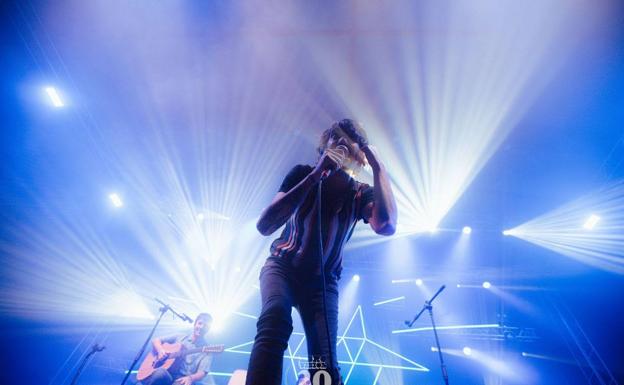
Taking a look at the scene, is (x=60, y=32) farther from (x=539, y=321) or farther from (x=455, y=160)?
(x=539, y=321)

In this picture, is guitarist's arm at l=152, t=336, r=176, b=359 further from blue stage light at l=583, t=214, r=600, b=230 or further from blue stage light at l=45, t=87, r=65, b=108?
blue stage light at l=583, t=214, r=600, b=230

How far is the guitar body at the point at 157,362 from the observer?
17.2 feet

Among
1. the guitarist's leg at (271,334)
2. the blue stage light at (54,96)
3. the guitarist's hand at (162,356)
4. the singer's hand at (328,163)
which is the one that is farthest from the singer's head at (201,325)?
the singer's hand at (328,163)

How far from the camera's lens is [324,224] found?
4.75 feet

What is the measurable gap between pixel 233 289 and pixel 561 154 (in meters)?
10.0

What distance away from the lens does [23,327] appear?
5.93 meters

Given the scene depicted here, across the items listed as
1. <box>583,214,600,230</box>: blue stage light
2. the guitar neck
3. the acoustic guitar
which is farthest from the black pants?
Result: <box>583,214,600,230</box>: blue stage light

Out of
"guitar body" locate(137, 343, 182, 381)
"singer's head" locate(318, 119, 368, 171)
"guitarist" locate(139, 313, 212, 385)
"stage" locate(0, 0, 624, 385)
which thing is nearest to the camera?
"singer's head" locate(318, 119, 368, 171)

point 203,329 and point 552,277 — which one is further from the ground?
point 552,277

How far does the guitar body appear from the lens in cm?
525

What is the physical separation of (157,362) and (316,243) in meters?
6.07

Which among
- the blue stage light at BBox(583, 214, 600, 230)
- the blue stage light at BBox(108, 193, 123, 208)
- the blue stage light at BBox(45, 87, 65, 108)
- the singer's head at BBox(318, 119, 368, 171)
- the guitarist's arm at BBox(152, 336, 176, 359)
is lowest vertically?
the guitarist's arm at BBox(152, 336, 176, 359)

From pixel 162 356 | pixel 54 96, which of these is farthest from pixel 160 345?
pixel 54 96

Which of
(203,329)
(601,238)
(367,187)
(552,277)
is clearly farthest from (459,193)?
(203,329)
